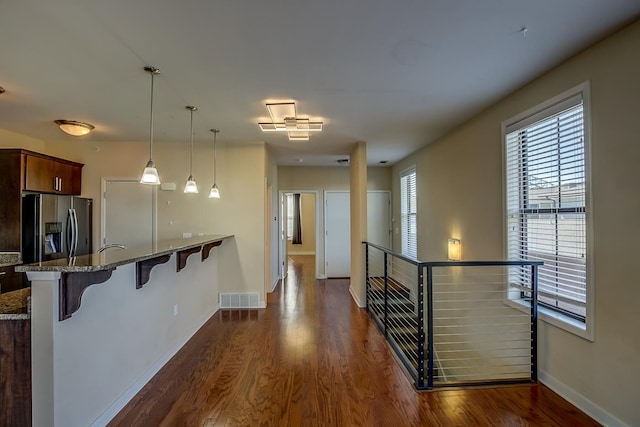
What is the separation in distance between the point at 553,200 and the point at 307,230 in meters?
9.36

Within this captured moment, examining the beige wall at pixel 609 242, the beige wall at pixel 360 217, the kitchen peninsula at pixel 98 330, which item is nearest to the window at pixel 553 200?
the beige wall at pixel 609 242

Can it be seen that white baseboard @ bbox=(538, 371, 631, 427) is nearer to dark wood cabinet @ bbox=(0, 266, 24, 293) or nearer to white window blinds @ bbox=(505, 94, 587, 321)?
white window blinds @ bbox=(505, 94, 587, 321)

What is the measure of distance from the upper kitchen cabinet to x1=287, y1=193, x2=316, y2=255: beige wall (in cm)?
752

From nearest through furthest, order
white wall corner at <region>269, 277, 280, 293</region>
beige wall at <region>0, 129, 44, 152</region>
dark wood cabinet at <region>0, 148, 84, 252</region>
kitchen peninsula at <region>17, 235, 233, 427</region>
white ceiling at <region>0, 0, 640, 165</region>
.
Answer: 1. kitchen peninsula at <region>17, 235, 233, 427</region>
2. white ceiling at <region>0, 0, 640, 165</region>
3. dark wood cabinet at <region>0, 148, 84, 252</region>
4. beige wall at <region>0, 129, 44, 152</region>
5. white wall corner at <region>269, 277, 280, 293</region>

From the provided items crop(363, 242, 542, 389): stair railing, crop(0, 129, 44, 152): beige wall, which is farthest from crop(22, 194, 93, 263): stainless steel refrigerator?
crop(363, 242, 542, 389): stair railing

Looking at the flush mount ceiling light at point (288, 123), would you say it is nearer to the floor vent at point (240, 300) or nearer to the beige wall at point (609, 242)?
the beige wall at point (609, 242)

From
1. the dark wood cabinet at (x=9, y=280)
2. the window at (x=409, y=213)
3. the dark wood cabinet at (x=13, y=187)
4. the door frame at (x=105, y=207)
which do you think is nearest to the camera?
the dark wood cabinet at (x=9, y=280)

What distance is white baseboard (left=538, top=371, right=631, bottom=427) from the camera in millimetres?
2010

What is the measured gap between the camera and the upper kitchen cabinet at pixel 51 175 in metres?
3.78

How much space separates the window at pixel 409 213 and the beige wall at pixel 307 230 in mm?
5140

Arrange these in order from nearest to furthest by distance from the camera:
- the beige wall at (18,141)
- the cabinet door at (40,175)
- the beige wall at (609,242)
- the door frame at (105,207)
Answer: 1. the beige wall at (609,242)
2. the cabinet door at (40,175)
3. the beige wall at (18,141)
4. the door frame at (105,207)

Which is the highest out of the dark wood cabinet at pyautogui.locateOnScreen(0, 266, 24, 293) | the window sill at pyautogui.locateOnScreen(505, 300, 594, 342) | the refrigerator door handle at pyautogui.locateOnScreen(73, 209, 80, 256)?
the refrigerator door handle at pyautogui.locateOnScreen(73, 209, 80, 256)

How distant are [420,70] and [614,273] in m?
1.95

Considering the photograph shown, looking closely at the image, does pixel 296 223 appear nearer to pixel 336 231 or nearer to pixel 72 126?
pixel 336 231
